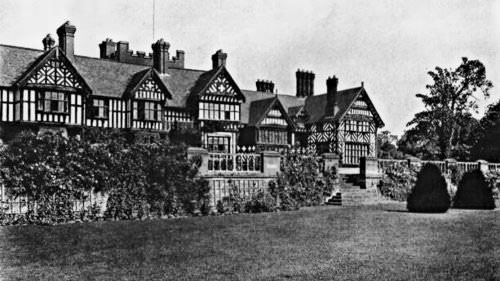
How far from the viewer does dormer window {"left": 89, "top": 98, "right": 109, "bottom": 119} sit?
100ft

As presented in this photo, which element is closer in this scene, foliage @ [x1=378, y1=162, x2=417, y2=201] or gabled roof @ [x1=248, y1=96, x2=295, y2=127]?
foliage @ [x1=378, y1=162, x2=417, y2=201]

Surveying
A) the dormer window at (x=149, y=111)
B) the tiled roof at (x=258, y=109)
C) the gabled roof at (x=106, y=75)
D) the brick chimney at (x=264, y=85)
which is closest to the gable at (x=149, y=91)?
the dormer window at (x=149, y=111)

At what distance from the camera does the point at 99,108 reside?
30.8 metres

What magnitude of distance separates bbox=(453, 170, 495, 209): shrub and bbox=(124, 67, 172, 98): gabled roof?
17960mm

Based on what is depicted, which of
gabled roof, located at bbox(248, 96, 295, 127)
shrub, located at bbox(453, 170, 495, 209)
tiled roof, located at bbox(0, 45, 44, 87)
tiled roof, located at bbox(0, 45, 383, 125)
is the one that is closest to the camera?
shrub, located at bbox(453, 170, 495, 209)

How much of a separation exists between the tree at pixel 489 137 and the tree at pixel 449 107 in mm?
1323

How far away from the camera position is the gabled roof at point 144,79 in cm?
3156

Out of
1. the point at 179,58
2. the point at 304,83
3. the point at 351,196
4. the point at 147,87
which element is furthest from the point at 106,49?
the point at 351,196

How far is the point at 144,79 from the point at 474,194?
19.1 meters

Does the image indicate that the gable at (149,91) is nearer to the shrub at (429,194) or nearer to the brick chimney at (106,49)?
the brick chimney at (106,49)

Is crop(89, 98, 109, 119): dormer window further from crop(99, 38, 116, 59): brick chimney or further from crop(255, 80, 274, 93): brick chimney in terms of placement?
crop(255, 80, 274, 93): brick chimney

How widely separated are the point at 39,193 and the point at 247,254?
7.76 m

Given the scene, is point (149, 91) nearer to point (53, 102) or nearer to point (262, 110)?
point (53, 102)

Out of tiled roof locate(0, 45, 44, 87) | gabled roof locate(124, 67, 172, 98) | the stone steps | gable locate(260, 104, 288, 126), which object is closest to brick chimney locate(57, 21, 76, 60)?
tiled roof locate(0, 45, 44, 87)
